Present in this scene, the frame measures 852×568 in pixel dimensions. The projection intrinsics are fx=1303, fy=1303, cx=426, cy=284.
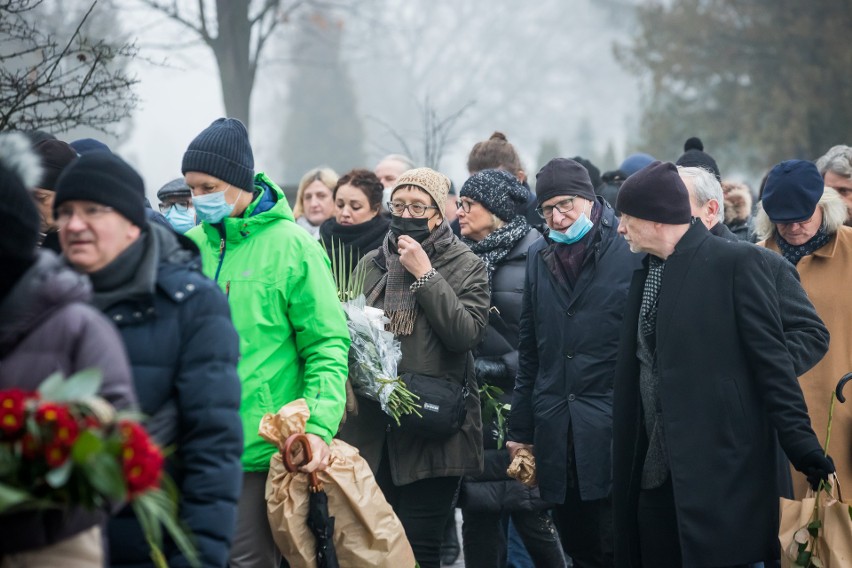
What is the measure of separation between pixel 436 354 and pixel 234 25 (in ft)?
34.5

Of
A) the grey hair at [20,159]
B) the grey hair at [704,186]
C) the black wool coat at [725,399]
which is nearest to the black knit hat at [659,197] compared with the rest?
the black wool coat at [725,399]

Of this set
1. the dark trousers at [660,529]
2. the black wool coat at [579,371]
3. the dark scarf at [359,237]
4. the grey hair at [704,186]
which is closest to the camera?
the dark trousers at [660,529]

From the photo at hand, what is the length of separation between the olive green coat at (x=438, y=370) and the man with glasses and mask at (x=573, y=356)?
0.24m

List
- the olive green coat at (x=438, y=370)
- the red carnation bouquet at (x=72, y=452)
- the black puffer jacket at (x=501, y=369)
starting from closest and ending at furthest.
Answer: the red carnation bouquet at (x=72, y=452) < the olive green coat at (x=438, y=370) < the black puffer jacket at (x=501, y=369)

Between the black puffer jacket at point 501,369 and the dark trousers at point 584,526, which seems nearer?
the dark trousers at point 584,526

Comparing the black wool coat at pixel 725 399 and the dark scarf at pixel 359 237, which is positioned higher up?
the dark scarf at pixel 359 237

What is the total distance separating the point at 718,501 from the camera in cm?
508

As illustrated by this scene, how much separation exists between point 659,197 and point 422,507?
199cm

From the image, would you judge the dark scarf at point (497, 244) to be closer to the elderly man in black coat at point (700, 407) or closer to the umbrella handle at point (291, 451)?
the elderly man in black coat at point (700, 407)

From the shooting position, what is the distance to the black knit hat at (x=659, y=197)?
534 centimetres

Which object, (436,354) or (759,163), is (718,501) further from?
(759,163)

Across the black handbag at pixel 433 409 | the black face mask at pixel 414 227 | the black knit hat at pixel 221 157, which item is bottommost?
the black handbag at pixel 433 409

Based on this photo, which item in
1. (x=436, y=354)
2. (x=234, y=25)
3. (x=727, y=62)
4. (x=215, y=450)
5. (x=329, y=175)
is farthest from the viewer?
(x=727, y=62)

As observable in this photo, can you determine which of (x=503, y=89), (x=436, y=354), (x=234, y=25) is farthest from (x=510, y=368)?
(x=503, y=89)
